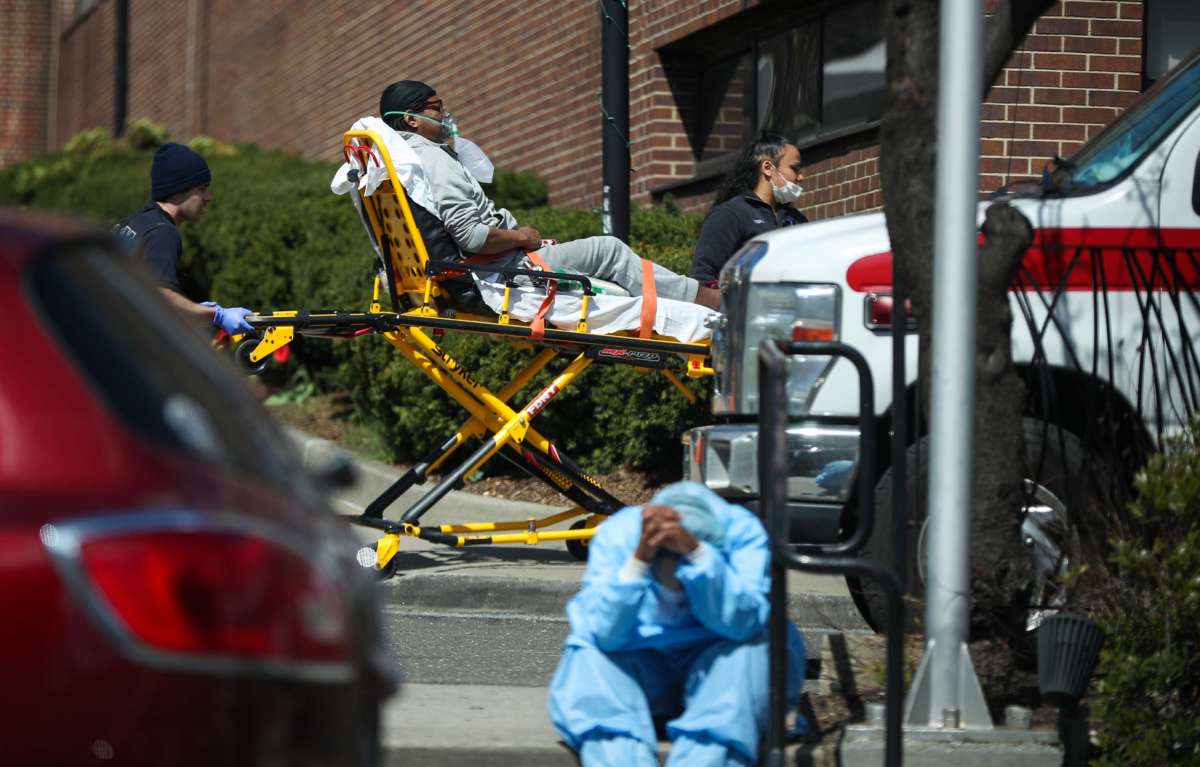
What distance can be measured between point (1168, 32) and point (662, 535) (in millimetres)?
6219

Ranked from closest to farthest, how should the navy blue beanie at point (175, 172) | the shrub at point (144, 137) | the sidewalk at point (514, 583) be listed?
the sidewalk at point (514, 583)
the navy blue beanie at point (175, 172)
the shrub at point (144, 137)

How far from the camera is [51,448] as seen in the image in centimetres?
241

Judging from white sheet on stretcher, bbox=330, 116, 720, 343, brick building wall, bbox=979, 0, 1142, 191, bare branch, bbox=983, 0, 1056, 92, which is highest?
brick building wall, bbox=979, 0, 1142, 191

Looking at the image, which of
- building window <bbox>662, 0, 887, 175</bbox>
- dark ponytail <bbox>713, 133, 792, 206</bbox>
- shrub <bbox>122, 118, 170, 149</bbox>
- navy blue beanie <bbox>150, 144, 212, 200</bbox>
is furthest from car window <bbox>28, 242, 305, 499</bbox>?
shrub <bbox>122, 118, 170, 149</bbox>

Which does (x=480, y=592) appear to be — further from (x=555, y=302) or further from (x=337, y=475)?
(x=337, y=475)

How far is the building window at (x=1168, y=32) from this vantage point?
30.8ft

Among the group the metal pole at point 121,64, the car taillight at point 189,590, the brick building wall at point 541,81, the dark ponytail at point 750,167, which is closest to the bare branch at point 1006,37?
the car taillight at point 189,590

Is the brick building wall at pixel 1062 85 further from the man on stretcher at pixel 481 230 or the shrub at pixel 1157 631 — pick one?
the shrub at pixel 1157 631

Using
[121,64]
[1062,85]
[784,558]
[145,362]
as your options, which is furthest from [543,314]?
[121,64]

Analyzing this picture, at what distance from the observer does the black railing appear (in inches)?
167

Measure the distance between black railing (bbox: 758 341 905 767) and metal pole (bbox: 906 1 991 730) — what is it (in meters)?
0.19

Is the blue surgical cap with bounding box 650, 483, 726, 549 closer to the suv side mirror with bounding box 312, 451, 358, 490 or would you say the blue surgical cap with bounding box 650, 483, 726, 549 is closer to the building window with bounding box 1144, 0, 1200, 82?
the suv side mirror with bounding box 312, 451, 358, 490

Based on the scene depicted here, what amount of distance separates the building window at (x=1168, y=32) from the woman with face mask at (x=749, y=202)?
2452 mm

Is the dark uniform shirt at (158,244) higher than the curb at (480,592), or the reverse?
the dark uniform shirt at (158,244)
